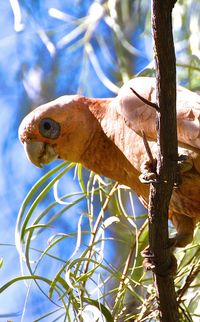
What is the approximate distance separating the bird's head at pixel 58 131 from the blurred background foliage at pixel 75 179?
0.05 m

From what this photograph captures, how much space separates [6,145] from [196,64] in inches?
58.3

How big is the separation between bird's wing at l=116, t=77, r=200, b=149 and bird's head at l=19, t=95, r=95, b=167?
0.53 feet

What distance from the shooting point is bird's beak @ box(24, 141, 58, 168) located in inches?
87.6

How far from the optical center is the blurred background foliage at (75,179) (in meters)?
2.12

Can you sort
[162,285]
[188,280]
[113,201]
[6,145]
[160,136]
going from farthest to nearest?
[6,145] < [113,201] < [188,280] < [162,285] < [160,136]

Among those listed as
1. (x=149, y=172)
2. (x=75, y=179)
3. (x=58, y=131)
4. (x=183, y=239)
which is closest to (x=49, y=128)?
(x=58, y=131)

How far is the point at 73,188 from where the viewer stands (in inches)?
131

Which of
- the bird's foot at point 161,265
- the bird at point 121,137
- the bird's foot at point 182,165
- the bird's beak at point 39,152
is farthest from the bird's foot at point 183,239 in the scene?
the bird's beak at point 39,152

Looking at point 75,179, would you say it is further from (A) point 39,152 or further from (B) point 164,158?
(B) point 164,158

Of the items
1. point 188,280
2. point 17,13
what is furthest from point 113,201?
point 17,13

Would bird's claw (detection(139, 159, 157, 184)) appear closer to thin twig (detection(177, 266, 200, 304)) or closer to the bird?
the bird

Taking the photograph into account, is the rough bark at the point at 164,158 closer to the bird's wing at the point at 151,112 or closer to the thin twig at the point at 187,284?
the thin twig at the point at 187,284

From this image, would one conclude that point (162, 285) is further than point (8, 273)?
No

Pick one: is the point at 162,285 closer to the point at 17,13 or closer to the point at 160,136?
the point at 160,136
